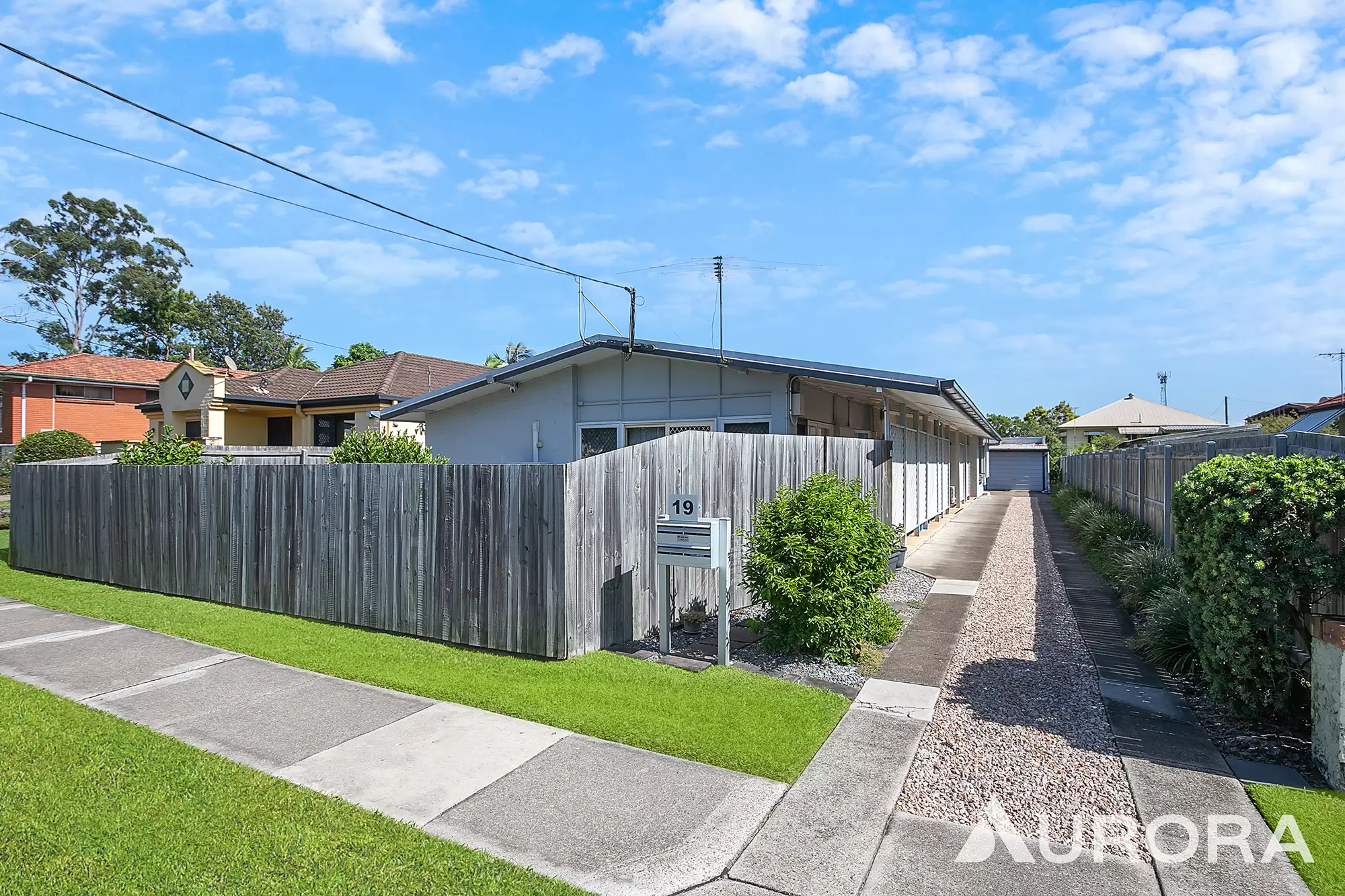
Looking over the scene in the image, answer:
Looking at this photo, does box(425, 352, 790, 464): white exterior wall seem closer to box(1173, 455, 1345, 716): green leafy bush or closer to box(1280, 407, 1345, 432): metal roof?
box(1173, 455, 1345, 716): green leafy bush

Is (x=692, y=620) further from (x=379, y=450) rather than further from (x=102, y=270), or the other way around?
(x=102, y=270)

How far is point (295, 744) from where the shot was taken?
474 centimetres

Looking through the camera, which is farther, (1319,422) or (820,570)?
(1319,422)

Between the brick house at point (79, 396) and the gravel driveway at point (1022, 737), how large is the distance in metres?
35.7

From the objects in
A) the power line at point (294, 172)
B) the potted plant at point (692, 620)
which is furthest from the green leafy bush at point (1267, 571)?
the power line at point (294, 172)

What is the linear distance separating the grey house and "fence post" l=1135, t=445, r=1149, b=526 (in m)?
3.06

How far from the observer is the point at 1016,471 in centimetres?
3909

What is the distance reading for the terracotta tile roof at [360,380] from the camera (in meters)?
21.9

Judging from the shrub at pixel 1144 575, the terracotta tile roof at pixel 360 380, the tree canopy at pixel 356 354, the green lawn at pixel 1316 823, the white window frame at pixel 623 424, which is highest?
the tree canopy at pixel 356 354

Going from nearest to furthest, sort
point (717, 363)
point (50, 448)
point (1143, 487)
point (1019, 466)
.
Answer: point (717, 363) → point (1143, 487) → point (50, 448) → point (1019, 466)

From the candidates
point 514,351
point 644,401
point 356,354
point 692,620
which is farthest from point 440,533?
point 356,354

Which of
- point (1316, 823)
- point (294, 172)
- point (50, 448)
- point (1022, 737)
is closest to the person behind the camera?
point (1316, 823)

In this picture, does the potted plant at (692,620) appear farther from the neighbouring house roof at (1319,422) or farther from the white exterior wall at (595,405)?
the neighbouring house roof at (1319,422)

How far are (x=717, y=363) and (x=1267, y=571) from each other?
25.9 feet
